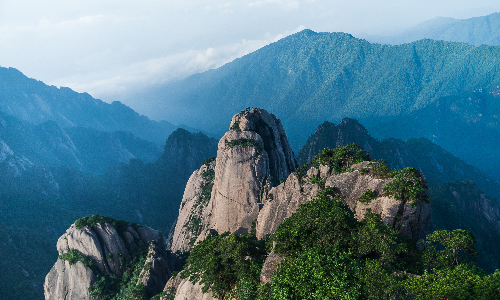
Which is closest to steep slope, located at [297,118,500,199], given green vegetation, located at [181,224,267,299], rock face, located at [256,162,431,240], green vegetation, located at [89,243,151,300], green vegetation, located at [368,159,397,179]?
green vegetation, located at [89,243,151,300]

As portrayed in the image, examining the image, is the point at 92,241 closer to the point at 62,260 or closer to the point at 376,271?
the point at 62,260

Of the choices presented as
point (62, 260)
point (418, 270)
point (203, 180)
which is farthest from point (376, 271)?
point (203, 180)

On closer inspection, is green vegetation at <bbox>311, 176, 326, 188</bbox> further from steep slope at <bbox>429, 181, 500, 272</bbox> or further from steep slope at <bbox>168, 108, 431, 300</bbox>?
steep slope at <bbox>429, 181, 500, 272</bbox>

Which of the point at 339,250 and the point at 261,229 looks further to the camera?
the point at 261,229

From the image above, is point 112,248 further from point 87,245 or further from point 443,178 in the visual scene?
point 443,178

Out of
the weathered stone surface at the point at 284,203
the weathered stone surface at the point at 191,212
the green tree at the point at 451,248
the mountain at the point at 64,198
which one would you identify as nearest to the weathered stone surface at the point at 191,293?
the weathered stone surface at the point at 284,203

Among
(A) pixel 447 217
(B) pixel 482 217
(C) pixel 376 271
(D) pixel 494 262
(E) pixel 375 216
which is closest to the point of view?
(C) pixel 376 271

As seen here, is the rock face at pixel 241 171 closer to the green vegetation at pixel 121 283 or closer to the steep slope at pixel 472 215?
the green vegetation at pixel 121 283
